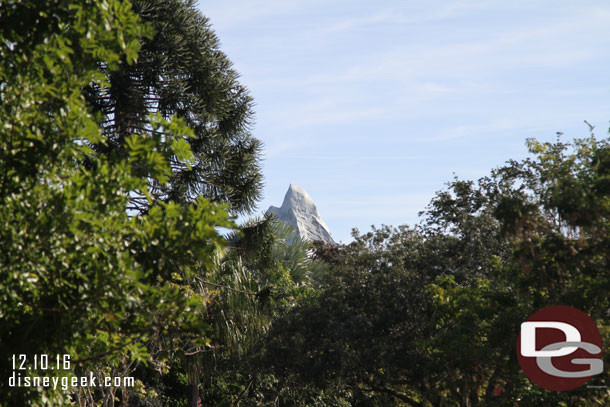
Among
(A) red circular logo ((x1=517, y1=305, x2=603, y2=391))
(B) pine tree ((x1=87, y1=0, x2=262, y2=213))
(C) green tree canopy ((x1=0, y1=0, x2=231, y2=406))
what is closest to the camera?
(C) green tree canopy ((x1=0, y1=0, x2=231, y2=406))

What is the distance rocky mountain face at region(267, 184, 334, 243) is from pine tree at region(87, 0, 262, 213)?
477ft

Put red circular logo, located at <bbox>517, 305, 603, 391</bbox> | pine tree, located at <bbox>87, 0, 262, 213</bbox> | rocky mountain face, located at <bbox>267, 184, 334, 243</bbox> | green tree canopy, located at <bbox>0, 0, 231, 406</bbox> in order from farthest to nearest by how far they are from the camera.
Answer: rocky mountain face, located at <bbox>267, 184, 334, 243</bbox>, pine tree, located at <bbox>87, 0, 262, 213</bbox>, red circular logo, located at <bbox>517, 305, 603, 391</bbox>, green tree canopy, located at <bbox>0, 0, 231, 406</bbox>

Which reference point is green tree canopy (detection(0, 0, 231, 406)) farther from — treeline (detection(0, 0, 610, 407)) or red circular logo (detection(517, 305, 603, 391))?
red circular logo (detection(517, 305, 603, 391))

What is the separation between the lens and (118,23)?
6926 mm

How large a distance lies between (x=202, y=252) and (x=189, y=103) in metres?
11.0

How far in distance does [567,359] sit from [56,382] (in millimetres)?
9371

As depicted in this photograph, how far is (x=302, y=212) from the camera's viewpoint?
6841 inches

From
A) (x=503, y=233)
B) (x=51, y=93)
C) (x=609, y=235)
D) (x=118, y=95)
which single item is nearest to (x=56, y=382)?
(x=51, y=93)

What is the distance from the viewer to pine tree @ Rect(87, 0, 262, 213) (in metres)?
16.8

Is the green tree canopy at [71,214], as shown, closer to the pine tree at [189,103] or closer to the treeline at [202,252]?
the treeline at [202,252]

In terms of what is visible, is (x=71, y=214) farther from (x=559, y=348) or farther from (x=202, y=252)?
(x=559, y=348)

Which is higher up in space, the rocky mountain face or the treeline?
the rocky mountain face

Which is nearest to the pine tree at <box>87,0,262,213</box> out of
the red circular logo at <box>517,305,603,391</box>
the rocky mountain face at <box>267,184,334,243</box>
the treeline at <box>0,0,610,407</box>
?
the treeline at <box>0,0,610,407</box>

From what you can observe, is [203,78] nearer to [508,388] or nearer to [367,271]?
[367,271]
